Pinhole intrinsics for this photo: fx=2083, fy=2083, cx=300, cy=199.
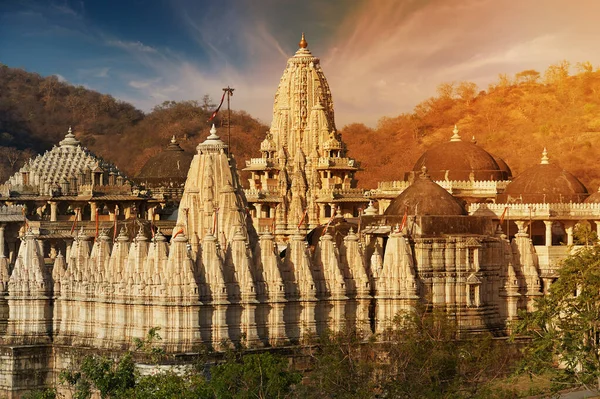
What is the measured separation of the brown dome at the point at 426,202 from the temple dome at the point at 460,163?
1947 centimetres

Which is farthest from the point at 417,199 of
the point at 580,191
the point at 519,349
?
the point at 580,191

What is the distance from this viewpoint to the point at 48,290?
59.6 meters

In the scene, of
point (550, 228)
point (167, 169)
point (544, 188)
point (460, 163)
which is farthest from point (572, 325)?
point (167, 169)

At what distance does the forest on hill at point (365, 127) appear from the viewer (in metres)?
125

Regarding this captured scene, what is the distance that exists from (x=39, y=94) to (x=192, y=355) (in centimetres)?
9542

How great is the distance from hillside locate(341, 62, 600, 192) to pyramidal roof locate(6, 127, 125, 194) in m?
30.5

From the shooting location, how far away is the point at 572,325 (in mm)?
50094

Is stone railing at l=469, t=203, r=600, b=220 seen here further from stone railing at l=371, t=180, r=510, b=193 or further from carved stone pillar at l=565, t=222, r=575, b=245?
stone railing at l=371, t=180, r=510, b=193

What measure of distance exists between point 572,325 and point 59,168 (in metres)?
39.3

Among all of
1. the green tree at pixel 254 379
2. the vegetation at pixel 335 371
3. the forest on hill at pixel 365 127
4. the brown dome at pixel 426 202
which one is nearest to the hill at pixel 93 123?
the forest on hill at pixel 365 127

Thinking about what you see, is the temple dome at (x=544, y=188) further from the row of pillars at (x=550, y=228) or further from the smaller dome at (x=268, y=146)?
the smaller dome at (x=268, y=146)

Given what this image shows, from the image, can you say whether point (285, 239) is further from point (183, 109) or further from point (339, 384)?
point (183, 109)

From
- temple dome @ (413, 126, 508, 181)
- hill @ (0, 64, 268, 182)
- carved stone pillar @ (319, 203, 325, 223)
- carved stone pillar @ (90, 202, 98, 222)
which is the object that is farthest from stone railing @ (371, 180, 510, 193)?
hill @ (0, 64, 268, 182)

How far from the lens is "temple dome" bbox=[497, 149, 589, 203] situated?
76.6m
